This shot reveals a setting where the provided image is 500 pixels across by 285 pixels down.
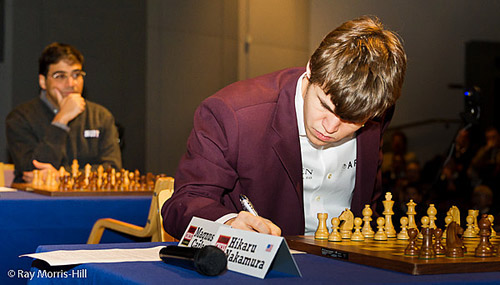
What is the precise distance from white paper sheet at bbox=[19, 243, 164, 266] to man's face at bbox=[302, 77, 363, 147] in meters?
0.46

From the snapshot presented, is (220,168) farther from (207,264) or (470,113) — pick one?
(470,113)

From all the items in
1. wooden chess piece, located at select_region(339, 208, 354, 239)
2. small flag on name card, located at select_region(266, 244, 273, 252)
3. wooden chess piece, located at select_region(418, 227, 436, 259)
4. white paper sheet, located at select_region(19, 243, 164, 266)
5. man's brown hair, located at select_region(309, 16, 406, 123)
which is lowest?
wooden chess piece, located at select_region(339, 208, 354, 239)

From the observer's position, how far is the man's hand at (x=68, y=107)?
14.3 ft

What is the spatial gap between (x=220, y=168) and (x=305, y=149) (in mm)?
293

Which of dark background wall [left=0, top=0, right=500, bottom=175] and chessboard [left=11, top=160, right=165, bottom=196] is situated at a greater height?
dark background wall [left=0, top=0, right=500, bottom=175]

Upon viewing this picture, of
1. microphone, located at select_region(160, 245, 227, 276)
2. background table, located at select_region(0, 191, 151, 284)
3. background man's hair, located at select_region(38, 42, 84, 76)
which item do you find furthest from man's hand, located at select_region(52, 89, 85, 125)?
microphone, located at select_region(160, 245, 227, 276)

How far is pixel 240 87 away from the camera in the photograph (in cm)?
172

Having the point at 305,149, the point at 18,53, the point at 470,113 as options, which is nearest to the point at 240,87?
the point at 305,149

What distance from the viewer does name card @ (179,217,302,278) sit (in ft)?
3.29

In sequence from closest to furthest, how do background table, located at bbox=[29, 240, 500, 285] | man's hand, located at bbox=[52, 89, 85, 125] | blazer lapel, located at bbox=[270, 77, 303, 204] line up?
1. background table, located at bbox=[29, 240, 500, 285]
2. blazer lapel, located at bbox=[270, 77, 303, 204]
3. man's hand, located at bbox=[52, 89, 85, 125]

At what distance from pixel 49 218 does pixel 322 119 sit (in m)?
1.85

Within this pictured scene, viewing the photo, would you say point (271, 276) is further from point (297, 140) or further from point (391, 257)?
point (297, 140)

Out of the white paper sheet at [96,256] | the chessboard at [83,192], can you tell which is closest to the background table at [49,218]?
the chessboard at [83,192]

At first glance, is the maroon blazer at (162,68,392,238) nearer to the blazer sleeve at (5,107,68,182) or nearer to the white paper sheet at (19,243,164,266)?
the white paper sheet at (19,243,164,266)
